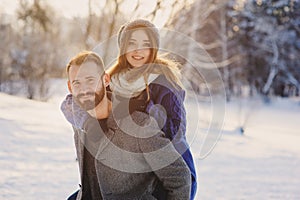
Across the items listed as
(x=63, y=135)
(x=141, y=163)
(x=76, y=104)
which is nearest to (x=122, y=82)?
(x=76, y=104)

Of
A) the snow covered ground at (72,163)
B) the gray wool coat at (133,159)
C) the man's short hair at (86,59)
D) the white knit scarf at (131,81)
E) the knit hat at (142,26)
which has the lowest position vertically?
the snow covered ground at (72,163)

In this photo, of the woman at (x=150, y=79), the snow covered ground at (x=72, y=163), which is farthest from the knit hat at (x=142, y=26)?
the snow covered ground at (x=72, y=163)

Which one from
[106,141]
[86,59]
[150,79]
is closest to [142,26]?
[150,79]

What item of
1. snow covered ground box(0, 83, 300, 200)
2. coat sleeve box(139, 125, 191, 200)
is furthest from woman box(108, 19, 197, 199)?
snow covered ground box(0, 83, 300, 200)

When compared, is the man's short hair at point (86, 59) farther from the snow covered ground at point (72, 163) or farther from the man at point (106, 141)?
the snow covered ground at point (72, 163)

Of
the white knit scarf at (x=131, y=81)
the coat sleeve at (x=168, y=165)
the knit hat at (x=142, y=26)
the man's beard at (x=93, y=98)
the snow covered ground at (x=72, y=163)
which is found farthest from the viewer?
the snow covered ground at (x=72, y=163)

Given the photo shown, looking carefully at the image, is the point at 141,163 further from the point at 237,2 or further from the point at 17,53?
the point at 237,2

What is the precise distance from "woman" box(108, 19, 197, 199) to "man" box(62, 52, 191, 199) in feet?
0.60

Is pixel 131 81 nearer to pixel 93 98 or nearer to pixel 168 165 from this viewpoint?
pixel 93 98

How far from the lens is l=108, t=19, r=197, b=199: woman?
1.85 m

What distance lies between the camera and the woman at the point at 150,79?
185 centimetres

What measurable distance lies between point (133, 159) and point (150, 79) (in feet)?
1.83

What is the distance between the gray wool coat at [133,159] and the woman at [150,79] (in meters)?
0.22

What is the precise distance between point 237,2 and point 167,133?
26031 mm
